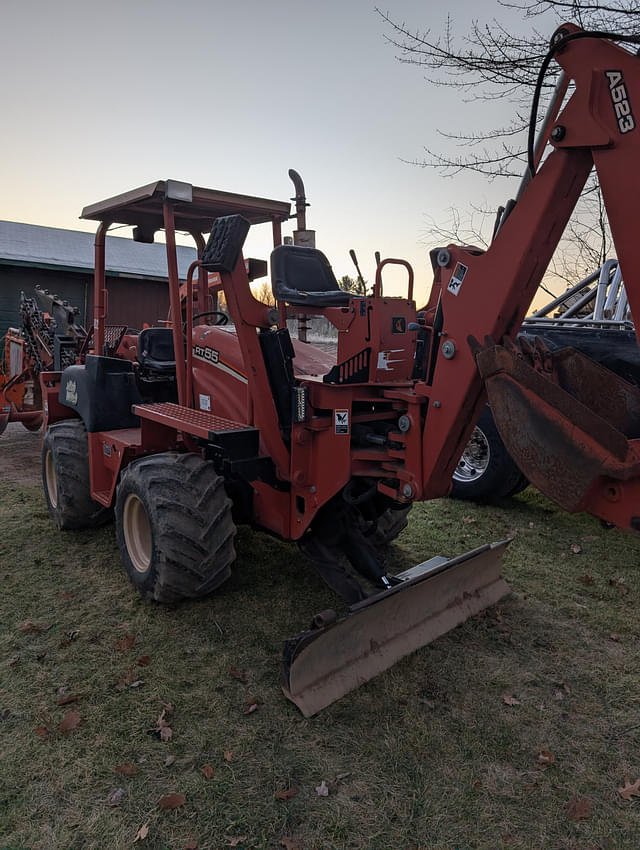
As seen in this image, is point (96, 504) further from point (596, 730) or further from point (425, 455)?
point (596, 730)

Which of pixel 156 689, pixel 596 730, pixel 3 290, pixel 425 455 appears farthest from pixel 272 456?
pixel 3 290

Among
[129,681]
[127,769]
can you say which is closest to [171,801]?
[127,769]

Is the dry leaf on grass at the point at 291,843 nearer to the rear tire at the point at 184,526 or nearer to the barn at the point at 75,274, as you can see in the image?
the rear tire at the point at 184,526

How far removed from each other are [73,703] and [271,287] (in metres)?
2.56

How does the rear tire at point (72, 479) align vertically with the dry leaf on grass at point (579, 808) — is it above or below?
above

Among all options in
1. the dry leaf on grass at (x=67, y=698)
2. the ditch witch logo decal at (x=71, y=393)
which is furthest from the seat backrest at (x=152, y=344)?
the dry leaf on grass at (x=67, y=698)

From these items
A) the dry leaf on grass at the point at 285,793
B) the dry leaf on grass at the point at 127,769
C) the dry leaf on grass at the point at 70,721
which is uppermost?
the dry leaf on grass at the point at 70,721

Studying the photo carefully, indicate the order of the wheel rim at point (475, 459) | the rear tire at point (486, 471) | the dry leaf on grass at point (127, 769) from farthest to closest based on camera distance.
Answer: the wheel rim at point (475, 459) < the rear tire at point (486, 471) < the dry leaf on grass at point (127, 769)

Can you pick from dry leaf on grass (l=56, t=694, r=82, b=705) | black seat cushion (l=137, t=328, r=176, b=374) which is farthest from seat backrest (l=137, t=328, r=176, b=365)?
dry leaf on grass (l=56, t=694, r=82, b=705)

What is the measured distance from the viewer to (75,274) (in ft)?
57.8

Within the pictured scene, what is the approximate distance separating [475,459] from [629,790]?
409 cm

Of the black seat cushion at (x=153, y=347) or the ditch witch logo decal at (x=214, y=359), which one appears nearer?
the ditch witch logo decal at (x=214, y=359)

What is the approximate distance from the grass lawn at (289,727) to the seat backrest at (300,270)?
81.6 inches

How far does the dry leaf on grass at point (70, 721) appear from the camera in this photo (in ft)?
9.55
